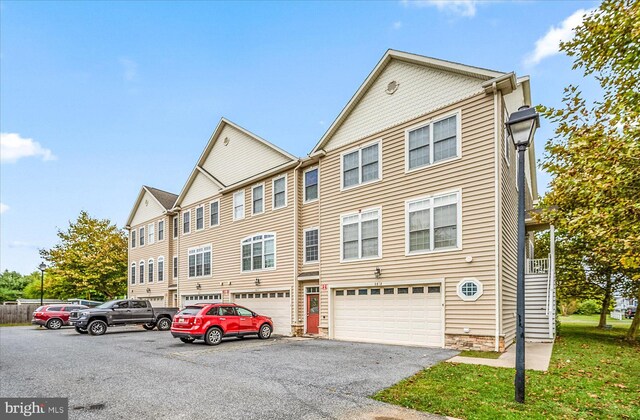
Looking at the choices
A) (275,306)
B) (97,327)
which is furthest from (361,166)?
(97,327)

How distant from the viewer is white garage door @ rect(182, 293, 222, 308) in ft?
71.9

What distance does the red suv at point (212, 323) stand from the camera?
13.9 meters

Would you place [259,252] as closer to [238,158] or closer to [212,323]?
[238,158]

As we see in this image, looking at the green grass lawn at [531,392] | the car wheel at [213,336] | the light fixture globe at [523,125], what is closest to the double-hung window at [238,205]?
the car wheel at [213,336]

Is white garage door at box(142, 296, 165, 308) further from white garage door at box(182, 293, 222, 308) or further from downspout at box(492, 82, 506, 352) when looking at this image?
downspout at box(492, 82, 506, 352)

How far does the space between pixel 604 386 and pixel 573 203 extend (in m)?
6.88

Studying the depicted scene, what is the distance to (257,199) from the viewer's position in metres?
20.2

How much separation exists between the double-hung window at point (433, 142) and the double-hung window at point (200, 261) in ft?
46.1

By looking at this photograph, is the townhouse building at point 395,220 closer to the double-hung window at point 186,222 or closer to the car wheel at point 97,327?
the double-hung window at point 186,222

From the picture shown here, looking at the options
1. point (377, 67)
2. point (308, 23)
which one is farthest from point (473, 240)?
point (308, 23)

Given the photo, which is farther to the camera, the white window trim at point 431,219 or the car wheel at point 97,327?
the car wheel at point 97,327

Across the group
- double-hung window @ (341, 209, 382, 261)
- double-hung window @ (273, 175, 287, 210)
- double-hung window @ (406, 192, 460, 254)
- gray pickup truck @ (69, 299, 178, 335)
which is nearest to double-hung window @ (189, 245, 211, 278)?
gray pickup truck @ (69, 299, 178, 335)

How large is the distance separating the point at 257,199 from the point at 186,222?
7.73 metres

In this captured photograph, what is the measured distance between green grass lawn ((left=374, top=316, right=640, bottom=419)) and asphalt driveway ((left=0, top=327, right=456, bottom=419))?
23.8 inches
